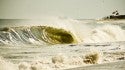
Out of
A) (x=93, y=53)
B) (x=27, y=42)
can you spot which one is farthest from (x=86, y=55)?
(x=27, y=42)

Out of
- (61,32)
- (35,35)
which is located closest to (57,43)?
(61,32)

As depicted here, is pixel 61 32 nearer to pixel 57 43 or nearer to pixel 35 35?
pixel 57 43

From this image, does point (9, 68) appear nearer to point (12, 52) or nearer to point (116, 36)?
point (12, 52)

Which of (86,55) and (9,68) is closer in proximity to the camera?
(9,68)

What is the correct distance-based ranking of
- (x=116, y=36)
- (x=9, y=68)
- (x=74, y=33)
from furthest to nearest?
(x=116, y=36) → (x=74, y=33) → (x=9, y=68)

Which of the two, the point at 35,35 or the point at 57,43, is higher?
the point at 35,35
